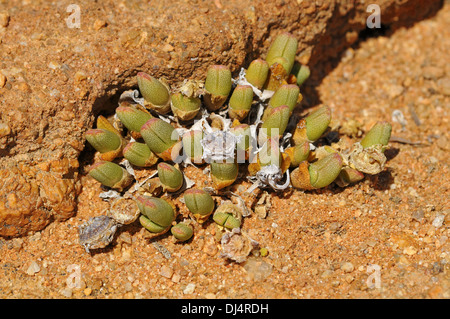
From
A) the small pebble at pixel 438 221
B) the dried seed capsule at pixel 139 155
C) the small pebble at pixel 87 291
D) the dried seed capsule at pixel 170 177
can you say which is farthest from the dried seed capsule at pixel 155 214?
the small pebble at pixel 438 221

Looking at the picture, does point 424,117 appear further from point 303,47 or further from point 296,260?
point 296,260

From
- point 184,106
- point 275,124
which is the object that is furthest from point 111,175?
point 275,124

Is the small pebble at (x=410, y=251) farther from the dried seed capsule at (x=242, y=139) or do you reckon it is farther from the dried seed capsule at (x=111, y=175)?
the dried seed capsule at (x=111, y=175)

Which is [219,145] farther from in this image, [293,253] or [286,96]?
[293,253]

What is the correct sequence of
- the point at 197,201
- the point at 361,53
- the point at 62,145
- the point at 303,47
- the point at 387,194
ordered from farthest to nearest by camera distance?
the point at 361,53, the point at 303,47, the point at 387,194, the point at 62,145, the point at 197,201

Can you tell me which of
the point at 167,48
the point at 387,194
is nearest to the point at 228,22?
the point at 167,48

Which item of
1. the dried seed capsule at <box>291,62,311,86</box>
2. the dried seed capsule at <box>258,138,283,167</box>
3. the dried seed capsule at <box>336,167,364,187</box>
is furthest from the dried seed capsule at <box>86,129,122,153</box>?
the dried seed capsule at <box>336,167,364,187</box>

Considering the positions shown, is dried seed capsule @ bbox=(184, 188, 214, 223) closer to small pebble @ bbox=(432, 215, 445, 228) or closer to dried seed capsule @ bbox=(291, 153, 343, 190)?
dried seed capsule @ bbox=(291, 153, 343, 190)
